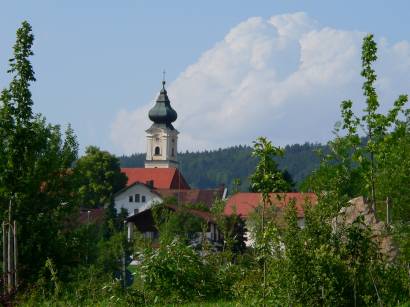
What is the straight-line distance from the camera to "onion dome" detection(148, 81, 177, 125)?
157 m

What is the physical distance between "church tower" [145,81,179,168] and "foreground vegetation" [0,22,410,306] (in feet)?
439

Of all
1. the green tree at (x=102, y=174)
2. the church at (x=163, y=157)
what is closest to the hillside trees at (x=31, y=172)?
the green tree at (x=102, y=174)

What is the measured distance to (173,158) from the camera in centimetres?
16338

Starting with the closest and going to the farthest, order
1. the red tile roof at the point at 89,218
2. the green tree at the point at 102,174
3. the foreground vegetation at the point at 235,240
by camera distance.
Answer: the foreground vegetation at the point at 235,240 < the red tile roof at the point at 89,218 < the green tree at the point at 102,174

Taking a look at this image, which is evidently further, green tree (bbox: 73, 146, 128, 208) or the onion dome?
the onion dome

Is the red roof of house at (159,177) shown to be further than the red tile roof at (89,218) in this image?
Yes

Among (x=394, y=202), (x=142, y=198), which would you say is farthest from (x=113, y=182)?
(x=394, y=202)

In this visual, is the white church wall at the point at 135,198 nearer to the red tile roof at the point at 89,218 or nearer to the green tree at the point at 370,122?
the red tile roof at the point at 89,218

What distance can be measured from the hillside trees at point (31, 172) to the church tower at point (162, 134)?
134 m

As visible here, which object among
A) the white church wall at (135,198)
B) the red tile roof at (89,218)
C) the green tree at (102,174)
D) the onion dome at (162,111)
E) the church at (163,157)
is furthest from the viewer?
the onion dome at (162,111)

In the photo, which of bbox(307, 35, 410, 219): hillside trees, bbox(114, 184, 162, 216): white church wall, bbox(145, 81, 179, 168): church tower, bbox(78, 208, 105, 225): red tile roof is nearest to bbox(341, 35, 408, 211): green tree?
bbox(307, 35, 410, 219): hillside trees

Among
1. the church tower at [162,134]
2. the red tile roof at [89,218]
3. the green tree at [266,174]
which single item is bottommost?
the red tile roof at [89,218]

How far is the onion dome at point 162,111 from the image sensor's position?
157 metres

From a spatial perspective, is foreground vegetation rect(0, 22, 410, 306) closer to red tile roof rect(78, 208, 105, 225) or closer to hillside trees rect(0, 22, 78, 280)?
hillside trees rect(0, 22, 78, 280)
